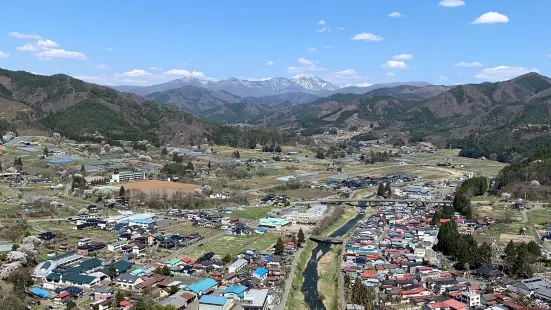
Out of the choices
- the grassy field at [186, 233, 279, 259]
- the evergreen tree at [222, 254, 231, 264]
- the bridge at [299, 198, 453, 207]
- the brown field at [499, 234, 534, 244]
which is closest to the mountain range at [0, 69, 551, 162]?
the bridge at [299, 198, 453, 207]

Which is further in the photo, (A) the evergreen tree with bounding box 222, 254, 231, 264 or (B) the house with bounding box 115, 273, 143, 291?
(A) the evergreen tree with bounding box 222, 254, 231, 264

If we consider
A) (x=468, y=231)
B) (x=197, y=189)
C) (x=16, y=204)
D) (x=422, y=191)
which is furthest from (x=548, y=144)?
(x=16, y=204)

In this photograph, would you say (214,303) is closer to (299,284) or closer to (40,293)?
(299,284)

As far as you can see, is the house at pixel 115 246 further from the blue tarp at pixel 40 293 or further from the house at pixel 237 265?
the house at pixel 237 265

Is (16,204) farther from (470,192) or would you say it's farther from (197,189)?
(470,192)

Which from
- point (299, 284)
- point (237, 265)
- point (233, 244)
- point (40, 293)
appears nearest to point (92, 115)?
point (233, 244)

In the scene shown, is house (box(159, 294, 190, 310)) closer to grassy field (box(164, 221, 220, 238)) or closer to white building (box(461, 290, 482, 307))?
grassy field (box(164, 221, 220, 238))

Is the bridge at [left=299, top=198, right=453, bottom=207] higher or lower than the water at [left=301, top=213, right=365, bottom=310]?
higher

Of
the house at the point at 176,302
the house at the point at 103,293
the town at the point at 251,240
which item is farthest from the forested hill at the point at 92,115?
the house at the point at 176,302
